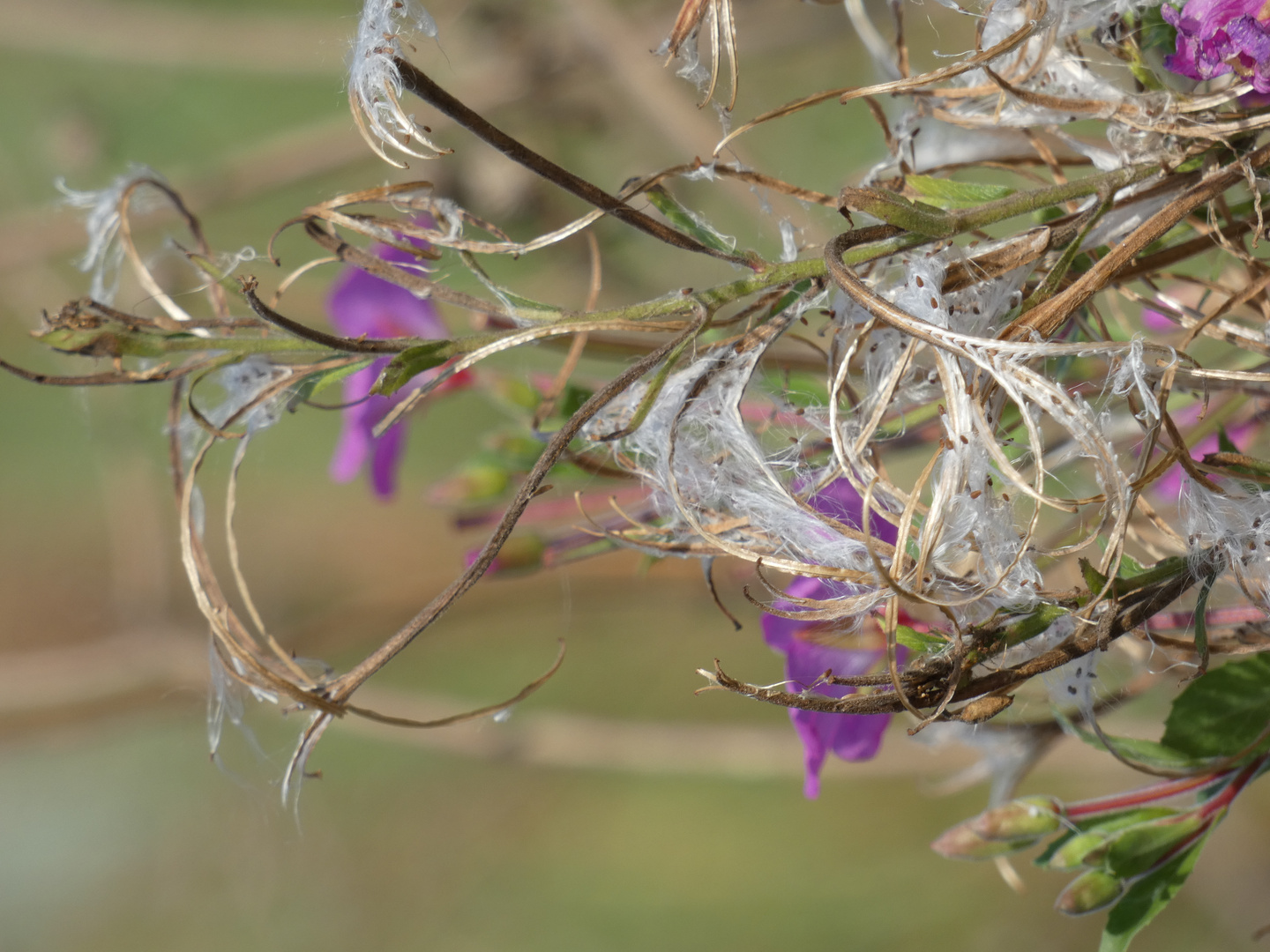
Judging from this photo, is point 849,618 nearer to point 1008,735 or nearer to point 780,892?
point 1008,735

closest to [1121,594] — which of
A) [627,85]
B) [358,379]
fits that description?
[358,379]

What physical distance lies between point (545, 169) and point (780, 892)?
273 cm

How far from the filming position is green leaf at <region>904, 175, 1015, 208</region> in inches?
14.9

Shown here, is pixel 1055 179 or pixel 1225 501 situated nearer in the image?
pixel 1225 501

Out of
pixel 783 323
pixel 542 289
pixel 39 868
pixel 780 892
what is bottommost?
pixel 39 868

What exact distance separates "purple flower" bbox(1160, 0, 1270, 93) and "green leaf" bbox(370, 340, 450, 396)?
0.91 ft

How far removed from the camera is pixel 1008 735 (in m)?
0.53

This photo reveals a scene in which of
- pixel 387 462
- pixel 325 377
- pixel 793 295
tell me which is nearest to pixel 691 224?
pixel 793 295

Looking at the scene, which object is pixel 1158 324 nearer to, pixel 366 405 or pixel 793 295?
pixel 793 295

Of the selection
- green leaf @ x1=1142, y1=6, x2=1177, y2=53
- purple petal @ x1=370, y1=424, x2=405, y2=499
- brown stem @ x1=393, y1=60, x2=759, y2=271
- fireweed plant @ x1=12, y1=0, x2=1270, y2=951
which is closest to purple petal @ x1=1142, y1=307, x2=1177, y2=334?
fireweed plant @ x1=12, y1=0, x2=1270, y2=951

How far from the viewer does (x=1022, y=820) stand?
0.48 m

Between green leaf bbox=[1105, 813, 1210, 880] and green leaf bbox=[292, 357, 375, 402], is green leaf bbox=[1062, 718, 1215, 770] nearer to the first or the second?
green leaf bbox=[1105, 813, 1210, 880]

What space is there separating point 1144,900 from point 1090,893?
23 mm

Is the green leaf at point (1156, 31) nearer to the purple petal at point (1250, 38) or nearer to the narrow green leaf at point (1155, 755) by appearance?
the purple petal at point (1250, 38)
